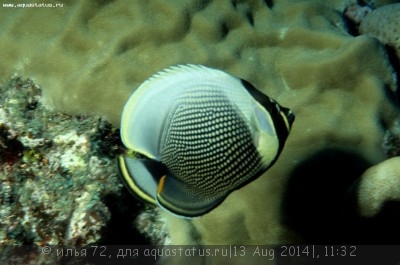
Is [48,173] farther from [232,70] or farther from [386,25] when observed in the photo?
[386,25]

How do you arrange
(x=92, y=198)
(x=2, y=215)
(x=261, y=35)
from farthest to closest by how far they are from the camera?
(x=261, y=35) < (x=2, y=215) < (x=92, y=198)

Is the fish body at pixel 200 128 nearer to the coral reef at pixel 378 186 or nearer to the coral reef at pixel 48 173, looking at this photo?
the coral reef at pixel 48 173

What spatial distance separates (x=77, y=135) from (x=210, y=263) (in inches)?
52.7

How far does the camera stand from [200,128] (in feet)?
5.66

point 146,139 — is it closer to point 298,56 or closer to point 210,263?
point 210,263

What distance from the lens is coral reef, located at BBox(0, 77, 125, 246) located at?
7.77ft

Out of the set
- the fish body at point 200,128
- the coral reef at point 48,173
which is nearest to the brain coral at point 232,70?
the coral reef at point 48,173

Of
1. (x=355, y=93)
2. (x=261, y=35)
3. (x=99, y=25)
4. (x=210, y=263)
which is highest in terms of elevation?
(x=99, y=25)

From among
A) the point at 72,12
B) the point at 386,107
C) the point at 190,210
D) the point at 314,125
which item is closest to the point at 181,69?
the point at 190,210

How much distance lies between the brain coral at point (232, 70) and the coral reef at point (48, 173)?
0.55 ft

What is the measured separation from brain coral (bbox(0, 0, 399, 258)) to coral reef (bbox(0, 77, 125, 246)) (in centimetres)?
17

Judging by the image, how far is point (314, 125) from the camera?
2.80 m

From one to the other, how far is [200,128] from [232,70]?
52.1 inches

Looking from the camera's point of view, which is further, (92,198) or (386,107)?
(386,107)
